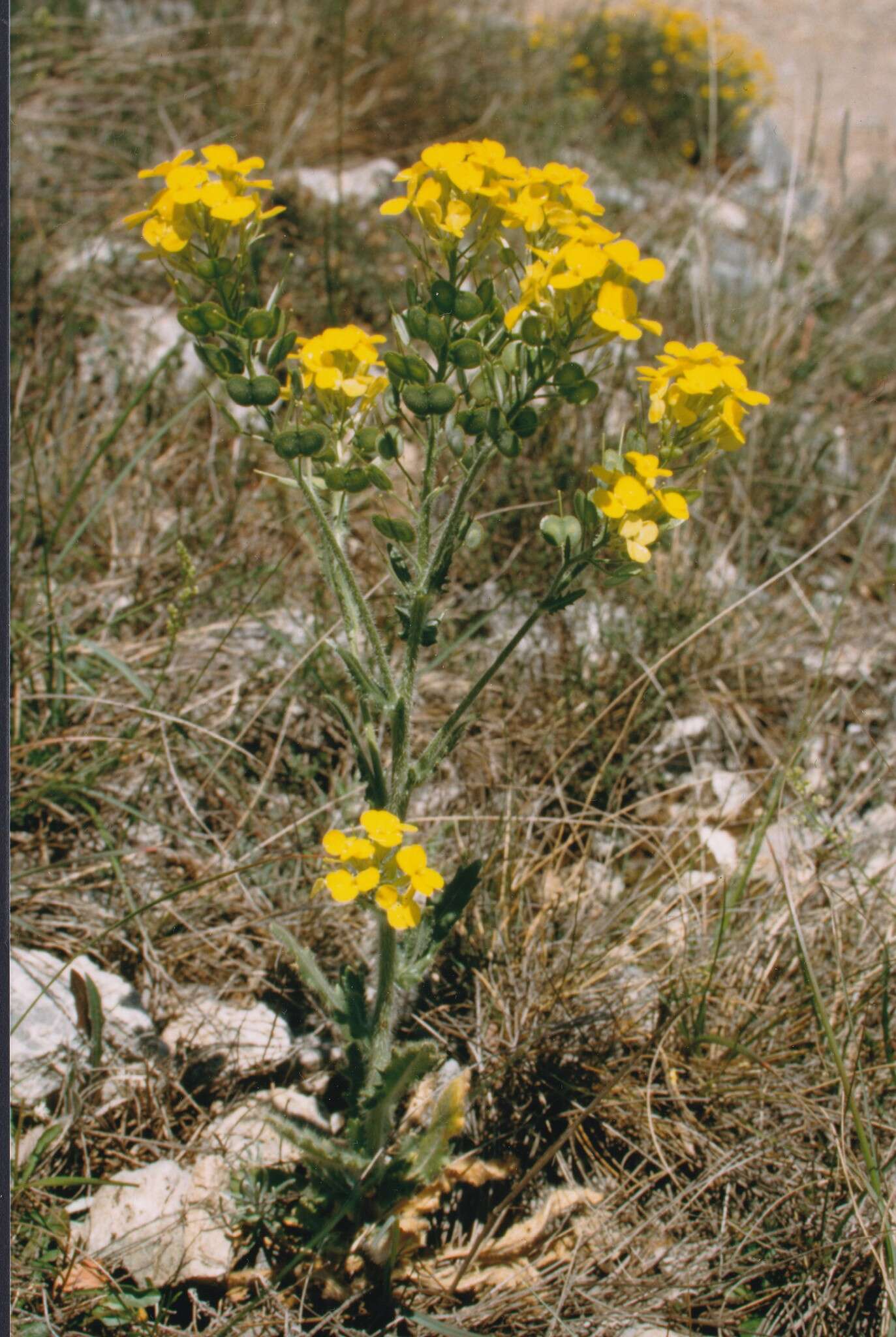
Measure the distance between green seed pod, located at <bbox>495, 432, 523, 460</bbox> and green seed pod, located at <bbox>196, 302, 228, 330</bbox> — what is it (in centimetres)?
40

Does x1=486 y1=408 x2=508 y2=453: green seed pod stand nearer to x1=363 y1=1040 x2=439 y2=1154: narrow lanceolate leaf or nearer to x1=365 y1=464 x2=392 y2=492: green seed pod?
x1=365 y1=464 x2=392 y2=492: green seed pod

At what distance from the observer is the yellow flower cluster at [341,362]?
4.70 ft

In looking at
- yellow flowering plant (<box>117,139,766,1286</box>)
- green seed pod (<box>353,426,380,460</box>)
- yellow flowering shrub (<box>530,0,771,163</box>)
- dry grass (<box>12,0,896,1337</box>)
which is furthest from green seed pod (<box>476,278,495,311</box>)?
yellow flowering shrub (<box>530,0,771,163</box>)

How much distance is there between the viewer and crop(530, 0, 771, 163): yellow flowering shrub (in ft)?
20.0

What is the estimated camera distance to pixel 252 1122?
6.46 ft

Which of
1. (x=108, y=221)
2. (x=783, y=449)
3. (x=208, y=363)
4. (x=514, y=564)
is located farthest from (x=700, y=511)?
(x=108, y=221)

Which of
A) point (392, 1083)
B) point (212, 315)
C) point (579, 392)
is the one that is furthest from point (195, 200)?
point (392, 1083)

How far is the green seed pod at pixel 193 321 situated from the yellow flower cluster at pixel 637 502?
555mm

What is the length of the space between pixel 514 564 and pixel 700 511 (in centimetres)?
71

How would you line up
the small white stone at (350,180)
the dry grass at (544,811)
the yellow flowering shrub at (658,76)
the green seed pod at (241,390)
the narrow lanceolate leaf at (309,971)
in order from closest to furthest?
the green seed pod at (241,390) → the narrow lanceolate leaf at (309,971) → the dry grass at (544,811) → the small white stone at (350,180) → the yellow flowering shrub at (658,76)

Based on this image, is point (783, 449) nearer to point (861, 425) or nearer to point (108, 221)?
point (861, 425)

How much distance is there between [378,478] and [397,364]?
0.16 metres

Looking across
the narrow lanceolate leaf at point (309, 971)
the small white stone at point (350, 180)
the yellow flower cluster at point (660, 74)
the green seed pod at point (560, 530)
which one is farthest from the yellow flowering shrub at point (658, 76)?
the narrow lanceolate leaf at point (309, 971)

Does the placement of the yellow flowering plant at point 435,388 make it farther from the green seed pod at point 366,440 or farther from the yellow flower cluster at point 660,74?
the yellow flower cluster at point 660,74
